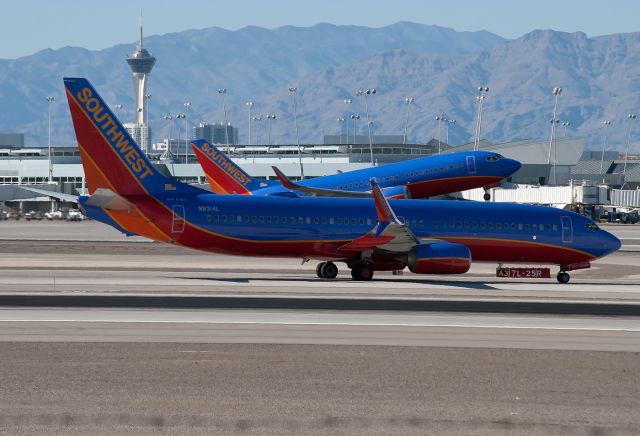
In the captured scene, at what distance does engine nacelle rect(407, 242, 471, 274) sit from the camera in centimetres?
4509

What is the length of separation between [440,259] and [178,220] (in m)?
10.4

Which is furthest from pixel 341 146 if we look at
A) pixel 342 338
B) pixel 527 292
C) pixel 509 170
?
pixel 342 338

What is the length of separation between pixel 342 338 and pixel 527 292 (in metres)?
15.8

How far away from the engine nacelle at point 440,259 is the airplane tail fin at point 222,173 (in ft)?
71.6

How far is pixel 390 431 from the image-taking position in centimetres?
1806

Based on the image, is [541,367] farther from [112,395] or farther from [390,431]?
[112,395]

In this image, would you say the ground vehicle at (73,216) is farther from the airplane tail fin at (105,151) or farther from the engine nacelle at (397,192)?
the airplane tail fin at (105,151)

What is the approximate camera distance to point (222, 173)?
216ft

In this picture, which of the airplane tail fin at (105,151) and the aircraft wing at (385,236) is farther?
Answer: the aircraft wing at (385,236)

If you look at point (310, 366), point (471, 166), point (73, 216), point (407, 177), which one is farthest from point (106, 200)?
point (73, 216)

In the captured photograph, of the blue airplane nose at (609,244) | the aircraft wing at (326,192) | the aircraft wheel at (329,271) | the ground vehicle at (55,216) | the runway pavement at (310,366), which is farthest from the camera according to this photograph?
the ground vehicle at (55,216)

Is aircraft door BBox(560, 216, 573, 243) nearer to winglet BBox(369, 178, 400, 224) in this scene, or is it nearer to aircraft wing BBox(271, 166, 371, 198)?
winglet BBox(369, 178, 400, 224)

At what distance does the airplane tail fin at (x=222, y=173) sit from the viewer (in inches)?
2576

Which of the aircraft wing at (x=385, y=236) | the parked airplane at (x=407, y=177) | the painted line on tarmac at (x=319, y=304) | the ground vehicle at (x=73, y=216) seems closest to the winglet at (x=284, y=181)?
the parked airplane at (x=407, y=177)
